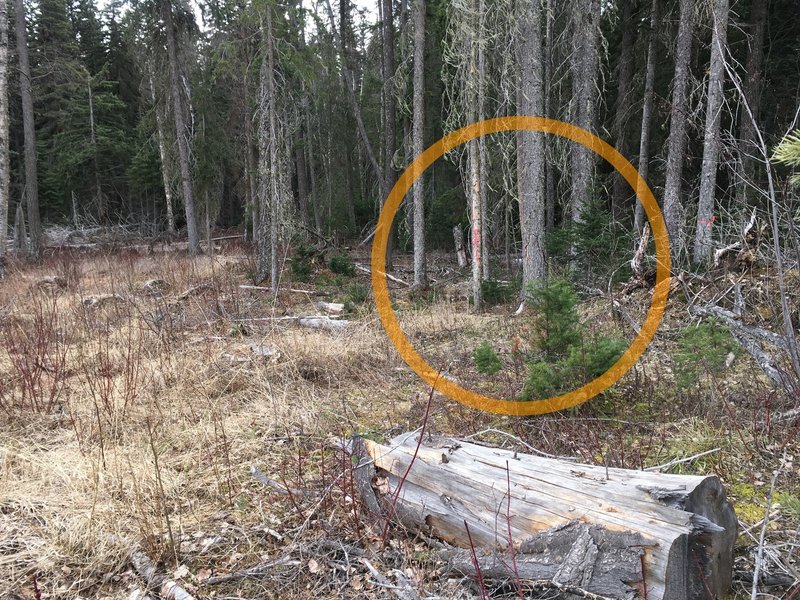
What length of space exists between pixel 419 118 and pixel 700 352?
819 cm

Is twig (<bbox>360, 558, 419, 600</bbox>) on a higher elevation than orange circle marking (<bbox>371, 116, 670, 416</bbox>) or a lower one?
lower

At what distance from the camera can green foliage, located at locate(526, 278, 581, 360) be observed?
4289 mm

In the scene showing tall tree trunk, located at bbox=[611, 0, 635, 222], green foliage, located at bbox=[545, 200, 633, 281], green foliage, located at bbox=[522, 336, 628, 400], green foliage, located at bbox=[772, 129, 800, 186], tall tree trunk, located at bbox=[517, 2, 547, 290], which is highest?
tall tree trunk, located at bbox=[611, 0, 635, 222]

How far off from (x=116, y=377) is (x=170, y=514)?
113 inches

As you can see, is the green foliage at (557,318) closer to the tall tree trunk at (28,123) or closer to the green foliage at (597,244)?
the green foliage at (597,244)

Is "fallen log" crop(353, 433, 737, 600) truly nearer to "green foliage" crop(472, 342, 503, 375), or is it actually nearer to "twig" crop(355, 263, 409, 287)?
"green foliage" crop(472, 342, 503, 375)

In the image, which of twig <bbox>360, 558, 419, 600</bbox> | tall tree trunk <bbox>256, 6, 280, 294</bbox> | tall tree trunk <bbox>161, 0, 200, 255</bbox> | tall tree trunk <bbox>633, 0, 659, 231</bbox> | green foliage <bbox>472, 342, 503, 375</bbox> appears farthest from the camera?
tall tree trunk <bbox>161, 0, 200, 255</bbox>

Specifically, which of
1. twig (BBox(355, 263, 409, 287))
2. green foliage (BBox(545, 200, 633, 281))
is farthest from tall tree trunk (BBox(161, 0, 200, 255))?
green foliage (BBox(545, 200, 633, 281))

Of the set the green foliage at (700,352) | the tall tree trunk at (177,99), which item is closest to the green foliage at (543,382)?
the green foliage at (700,352)

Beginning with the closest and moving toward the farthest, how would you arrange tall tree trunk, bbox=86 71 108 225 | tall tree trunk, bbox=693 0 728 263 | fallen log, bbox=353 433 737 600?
fallen log, bbox=353 433 737 600, tall tree trunk, bbox=693 0 728 263, tall tree trunk, bbox=86 71 108 225

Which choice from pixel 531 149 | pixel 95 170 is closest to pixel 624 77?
pixel 531 149

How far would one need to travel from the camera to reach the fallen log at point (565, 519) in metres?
1.95

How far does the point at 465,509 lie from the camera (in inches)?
102

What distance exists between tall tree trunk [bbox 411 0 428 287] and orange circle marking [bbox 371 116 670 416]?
1.45 ft
